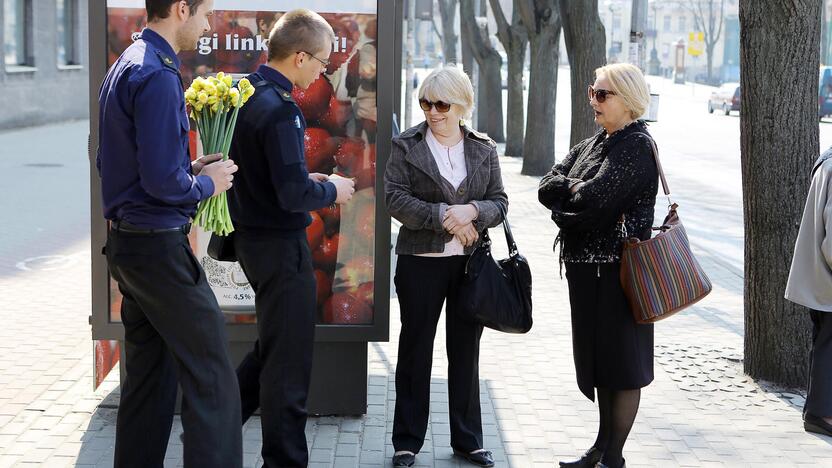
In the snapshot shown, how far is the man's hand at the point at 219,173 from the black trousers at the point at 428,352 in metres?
1.24

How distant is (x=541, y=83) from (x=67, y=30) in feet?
59.3

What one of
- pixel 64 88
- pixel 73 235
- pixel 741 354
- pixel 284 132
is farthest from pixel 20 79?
pixel 284 132

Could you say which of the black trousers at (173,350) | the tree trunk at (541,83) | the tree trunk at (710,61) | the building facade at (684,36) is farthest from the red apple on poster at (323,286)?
the tree trunk at (710,61)

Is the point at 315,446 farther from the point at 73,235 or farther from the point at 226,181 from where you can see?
the point at 73,235

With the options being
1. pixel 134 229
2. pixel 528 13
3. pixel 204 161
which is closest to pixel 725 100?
pixel 528 13

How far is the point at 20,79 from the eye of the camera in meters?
28.0

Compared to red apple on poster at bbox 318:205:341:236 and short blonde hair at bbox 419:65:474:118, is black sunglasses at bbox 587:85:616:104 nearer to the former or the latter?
short blonde hair at bbox 419:65:474:118

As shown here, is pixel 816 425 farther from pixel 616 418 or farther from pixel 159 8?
pixel 159 8

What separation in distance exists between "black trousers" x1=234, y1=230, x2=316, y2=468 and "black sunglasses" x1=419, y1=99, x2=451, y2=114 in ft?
2.55

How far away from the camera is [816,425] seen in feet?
19.0

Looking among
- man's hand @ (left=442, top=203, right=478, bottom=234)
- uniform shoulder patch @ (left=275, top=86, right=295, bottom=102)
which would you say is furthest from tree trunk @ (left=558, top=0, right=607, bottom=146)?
uniform shoulder patch @ (left=275, top=86, right=295, bottom=102)

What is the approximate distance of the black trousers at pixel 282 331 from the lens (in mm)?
4527

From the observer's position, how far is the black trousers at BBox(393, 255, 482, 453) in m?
5.04

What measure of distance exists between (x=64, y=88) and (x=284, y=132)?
28963mm
